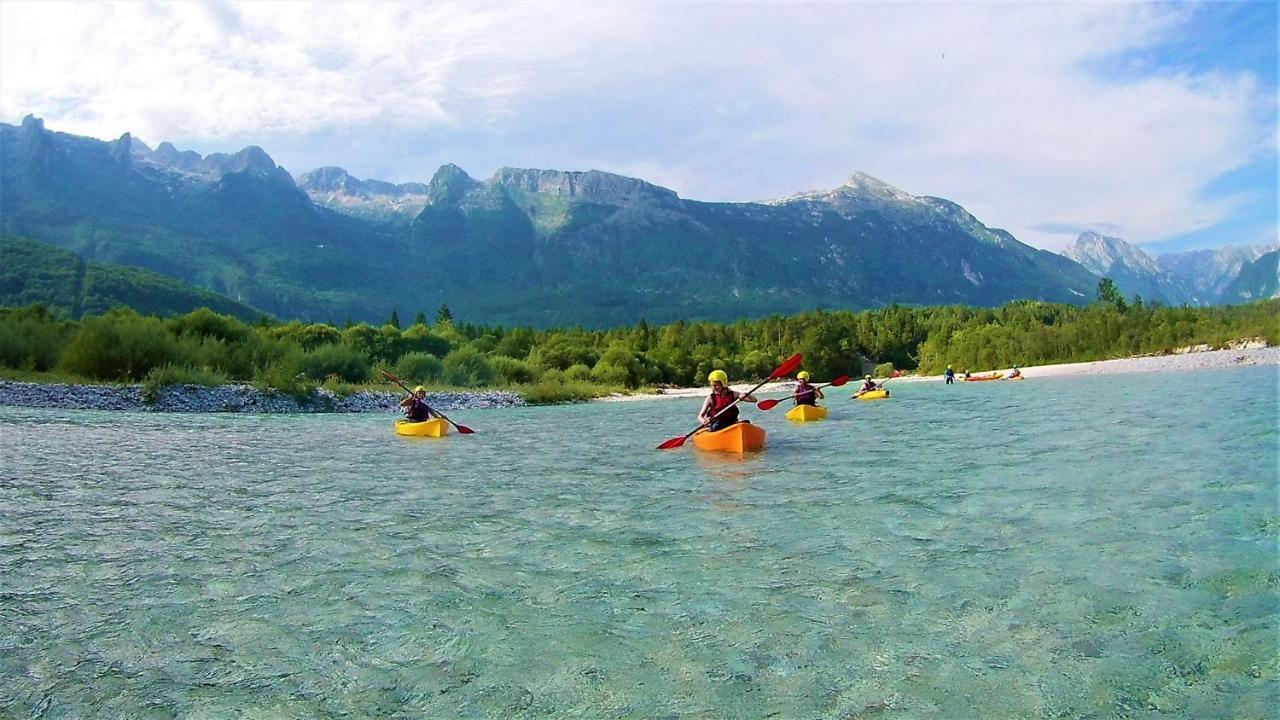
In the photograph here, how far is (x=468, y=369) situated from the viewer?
6125 centimetres

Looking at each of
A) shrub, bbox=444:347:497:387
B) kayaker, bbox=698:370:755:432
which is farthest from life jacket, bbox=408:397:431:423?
shrub, bbox=444:347:497:387

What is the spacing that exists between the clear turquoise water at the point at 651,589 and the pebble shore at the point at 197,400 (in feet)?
54.1

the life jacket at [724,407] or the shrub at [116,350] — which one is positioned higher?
the shrub at [116,350]

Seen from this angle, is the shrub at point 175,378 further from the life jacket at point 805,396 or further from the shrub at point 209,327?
the life jacket at point 805,396

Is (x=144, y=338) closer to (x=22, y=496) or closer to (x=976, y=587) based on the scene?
(x=22, y=496)

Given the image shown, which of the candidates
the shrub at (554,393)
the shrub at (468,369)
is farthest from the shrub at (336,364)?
the shrub at (554,393)

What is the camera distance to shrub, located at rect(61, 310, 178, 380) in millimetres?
35188

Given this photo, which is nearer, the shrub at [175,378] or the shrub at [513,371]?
the shrub at [175,378]

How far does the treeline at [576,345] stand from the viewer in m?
36.2

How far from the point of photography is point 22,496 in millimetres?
13508

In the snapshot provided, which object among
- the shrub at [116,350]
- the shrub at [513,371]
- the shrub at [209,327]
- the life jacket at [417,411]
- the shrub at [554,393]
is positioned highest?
the shrub at [209,327]

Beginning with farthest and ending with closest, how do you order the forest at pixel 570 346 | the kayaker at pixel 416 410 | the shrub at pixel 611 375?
the shrub at pixel 611 375, the forest at pixel 570 346, the kayaker at pixel 416 410

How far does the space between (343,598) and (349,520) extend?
13.9ft

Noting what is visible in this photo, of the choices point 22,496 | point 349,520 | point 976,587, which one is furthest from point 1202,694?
point 22,496
